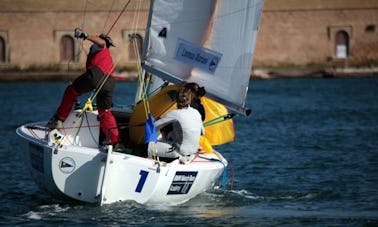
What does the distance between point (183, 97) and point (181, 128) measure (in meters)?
0.36

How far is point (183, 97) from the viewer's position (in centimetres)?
1230

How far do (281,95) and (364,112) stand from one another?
10198 millimetres

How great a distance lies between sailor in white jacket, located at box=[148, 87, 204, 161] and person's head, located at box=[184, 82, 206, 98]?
0.20 m

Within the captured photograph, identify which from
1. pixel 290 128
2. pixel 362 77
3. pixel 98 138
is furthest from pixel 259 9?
pixel 362 77

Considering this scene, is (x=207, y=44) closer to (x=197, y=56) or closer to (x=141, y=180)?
(x=197, y=56)

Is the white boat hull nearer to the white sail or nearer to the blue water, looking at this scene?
the blue water

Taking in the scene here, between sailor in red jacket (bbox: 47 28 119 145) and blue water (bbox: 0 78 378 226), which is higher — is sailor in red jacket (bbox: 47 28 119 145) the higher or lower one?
the higher one

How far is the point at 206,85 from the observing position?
13320 millimetres

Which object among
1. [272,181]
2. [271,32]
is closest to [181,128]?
[272,181]

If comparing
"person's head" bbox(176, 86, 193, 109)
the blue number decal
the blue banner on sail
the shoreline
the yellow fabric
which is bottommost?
the shoreline

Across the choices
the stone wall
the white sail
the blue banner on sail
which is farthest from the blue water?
the stone wall

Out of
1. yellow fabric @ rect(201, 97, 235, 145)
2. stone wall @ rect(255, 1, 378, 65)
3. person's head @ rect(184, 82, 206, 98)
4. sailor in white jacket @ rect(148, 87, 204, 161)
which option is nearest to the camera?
sailor in white jacket @ rect(148, 87, 204, 161)

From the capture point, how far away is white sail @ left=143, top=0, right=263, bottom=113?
13.2 metres

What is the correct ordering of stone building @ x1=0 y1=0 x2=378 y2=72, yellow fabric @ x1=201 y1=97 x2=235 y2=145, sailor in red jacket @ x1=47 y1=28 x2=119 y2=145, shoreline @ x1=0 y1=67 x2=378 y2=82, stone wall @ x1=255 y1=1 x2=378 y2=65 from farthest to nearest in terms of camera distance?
stone wall @ x1=255 y1=1 x2=378 y2=65 → stone building @ x1=0 y1=0 x2=378 y2=72 → shoreline @ x1=0 y1=67 x2=378 y2=82 → yellow fabric @ x1=201 y1=97 x2=235 y2=145 → sailor in red jacket @ x1=47 y1=28 x2=119 y2=145
